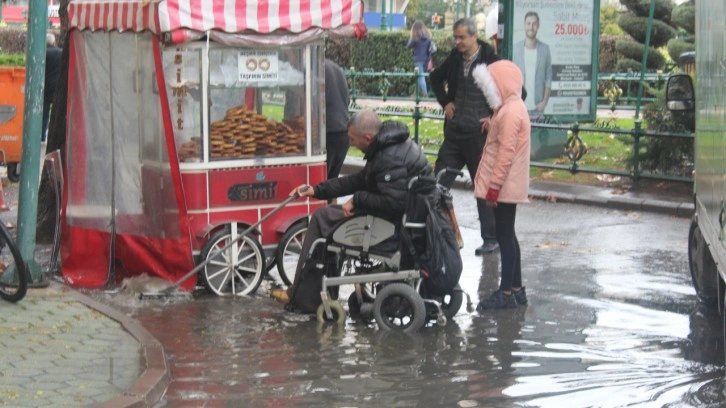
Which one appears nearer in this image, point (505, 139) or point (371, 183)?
point (371, 183)

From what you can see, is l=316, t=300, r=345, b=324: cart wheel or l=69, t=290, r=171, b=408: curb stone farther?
l=316, t=300, r=345, b=324: cart wheel

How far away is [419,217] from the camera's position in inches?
334

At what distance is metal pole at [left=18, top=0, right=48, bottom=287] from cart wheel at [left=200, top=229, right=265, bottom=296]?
1314 mm

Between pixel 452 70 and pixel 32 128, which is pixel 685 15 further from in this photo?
pixel 32 128

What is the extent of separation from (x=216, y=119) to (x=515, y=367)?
3.49 metres

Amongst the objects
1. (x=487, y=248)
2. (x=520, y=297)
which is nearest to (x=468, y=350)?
(x=520, y=297)

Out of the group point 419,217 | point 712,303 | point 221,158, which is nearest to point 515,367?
point 419,217

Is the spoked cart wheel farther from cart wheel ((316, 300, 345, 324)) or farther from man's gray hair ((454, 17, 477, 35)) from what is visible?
man's gray hair ((454, 17, 477, 35))

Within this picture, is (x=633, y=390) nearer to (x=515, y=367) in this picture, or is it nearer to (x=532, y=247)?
(x=515, y=367)

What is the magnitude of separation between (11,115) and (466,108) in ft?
28.0

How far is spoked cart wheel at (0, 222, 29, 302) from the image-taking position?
8.80 metres

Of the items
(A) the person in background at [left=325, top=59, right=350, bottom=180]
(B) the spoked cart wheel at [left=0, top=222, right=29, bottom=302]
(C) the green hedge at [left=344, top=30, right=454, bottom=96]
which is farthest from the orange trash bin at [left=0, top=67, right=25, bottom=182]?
(C) the green hedge at [left=344, top=30, right=454, bottom=96]

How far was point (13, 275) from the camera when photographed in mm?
9008

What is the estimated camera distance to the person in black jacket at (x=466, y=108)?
36.9 feet
